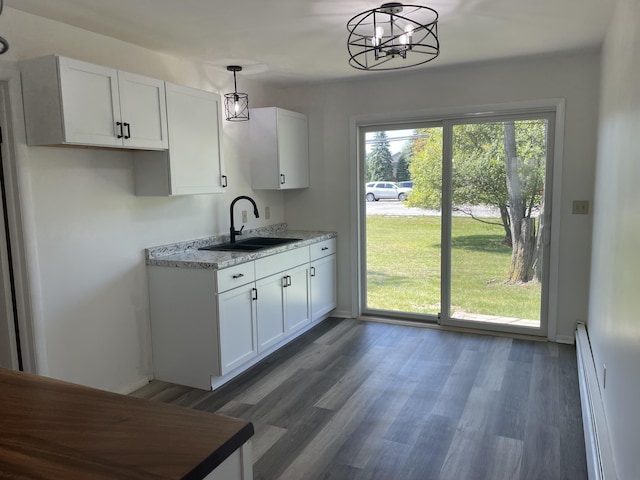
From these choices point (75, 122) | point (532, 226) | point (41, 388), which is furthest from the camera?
point (532, 226)

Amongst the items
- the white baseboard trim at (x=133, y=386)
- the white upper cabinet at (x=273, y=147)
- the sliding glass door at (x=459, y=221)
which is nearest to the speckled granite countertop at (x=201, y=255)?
the white upper cabinet at (x=273, y=147)

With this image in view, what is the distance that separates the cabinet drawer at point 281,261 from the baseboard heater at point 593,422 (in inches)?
89.5

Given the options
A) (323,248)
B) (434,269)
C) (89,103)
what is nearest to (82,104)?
(89,103)

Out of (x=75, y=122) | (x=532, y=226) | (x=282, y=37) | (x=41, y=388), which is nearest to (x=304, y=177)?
(x=282, y=37)

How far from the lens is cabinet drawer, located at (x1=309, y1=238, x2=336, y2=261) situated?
453 cm

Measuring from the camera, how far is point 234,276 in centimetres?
340

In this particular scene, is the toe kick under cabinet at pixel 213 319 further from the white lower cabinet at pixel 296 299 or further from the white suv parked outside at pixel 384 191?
the white suv parked outside at pixel 384 191

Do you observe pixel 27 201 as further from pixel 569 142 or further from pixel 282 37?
pixel 569 142

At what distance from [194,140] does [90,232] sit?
3.11 ft

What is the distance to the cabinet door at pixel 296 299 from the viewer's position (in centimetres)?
411

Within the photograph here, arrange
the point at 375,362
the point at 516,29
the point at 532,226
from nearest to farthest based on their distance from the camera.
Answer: the point at 516,29
the point at 375,362
the point at 532,226

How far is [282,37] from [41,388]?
2.69m

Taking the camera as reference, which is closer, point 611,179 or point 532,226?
point 611,179

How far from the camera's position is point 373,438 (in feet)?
8.84
